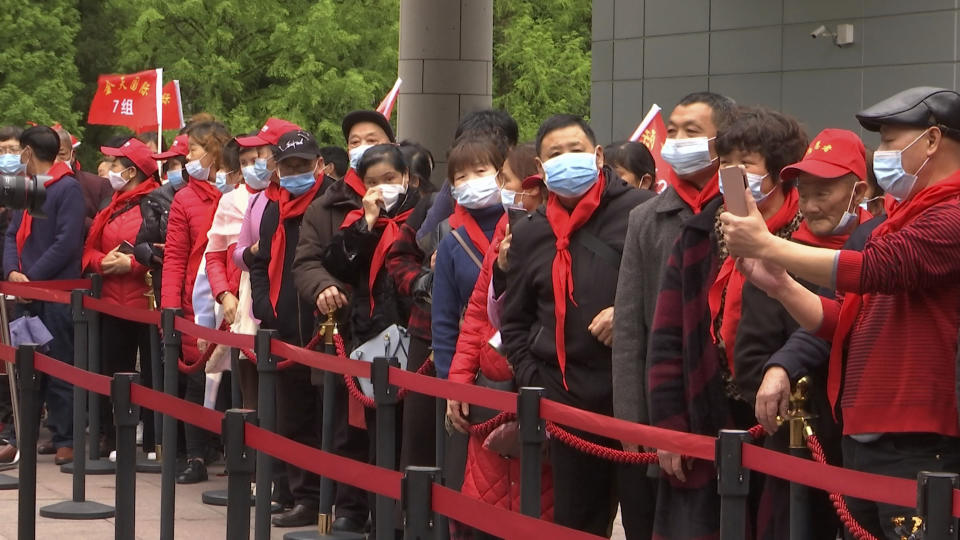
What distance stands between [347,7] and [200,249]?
101ft

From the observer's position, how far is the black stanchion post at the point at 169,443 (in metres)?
7.58

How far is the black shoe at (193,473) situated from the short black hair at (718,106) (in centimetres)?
544

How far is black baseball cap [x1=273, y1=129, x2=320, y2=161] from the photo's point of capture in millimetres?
9102

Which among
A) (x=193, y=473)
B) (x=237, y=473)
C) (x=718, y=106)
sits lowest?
(x=193, y=473)

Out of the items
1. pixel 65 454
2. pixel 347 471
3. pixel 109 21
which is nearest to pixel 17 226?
pixel 65 454

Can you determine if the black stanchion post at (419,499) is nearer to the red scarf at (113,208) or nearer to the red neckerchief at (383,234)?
the red neckerchief at (383,234)

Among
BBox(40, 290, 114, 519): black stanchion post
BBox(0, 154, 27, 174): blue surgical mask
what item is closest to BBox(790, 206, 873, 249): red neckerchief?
BBox(40, 290, 114, 519): black stanchion post

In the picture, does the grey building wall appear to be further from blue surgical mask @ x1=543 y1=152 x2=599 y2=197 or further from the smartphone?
the smartphone

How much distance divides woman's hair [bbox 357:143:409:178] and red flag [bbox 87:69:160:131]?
805 cm

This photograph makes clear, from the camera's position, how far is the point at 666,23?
951 inches

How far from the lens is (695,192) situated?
6.01 metres

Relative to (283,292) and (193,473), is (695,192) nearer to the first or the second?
(283,292)

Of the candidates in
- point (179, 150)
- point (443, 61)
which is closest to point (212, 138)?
point (179, 150)

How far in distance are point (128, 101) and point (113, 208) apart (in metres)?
5.31
